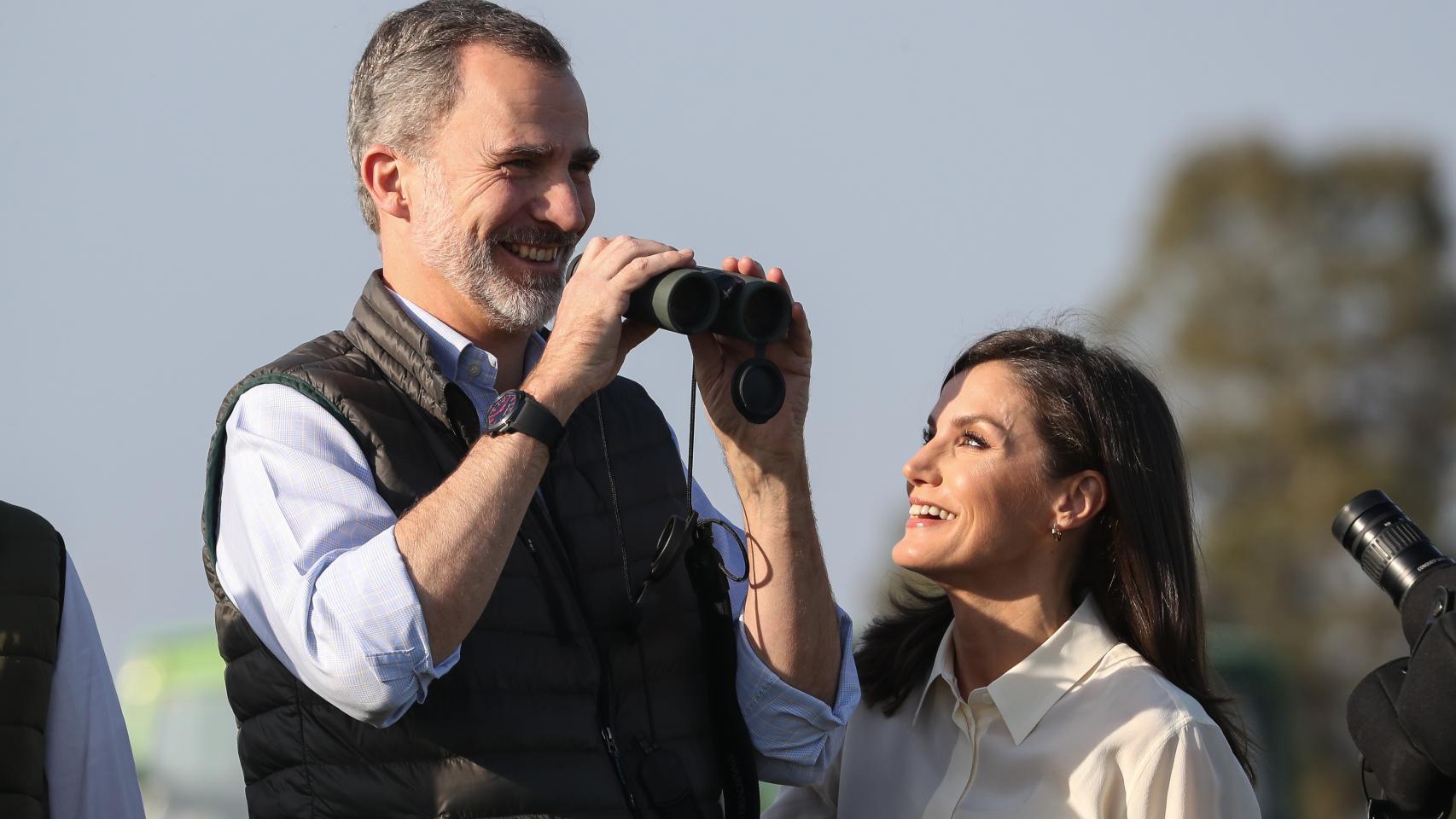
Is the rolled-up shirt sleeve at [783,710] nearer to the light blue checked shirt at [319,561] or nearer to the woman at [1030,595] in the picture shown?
the woman at [1030,595]

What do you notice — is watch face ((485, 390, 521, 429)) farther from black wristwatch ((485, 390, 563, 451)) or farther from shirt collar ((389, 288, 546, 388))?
shirt collar ((389, 288, 546, 388))

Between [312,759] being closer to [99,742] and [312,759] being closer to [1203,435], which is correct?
[99,742]

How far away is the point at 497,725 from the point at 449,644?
23 cm

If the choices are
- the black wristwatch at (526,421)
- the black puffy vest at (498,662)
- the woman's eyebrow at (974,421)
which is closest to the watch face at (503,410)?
the black wristwatch at (526,421)

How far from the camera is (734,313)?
3.10 m

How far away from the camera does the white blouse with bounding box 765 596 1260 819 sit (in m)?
3.53

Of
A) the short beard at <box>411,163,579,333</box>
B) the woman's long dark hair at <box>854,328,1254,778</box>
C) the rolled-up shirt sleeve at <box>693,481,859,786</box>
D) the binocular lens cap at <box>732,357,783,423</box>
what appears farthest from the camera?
the woman's long dark hair at <box>854,328,1254,778</box>

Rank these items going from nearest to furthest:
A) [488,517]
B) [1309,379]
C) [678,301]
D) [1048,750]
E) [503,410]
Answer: [488,517]
[503,410]
[678,301]
[1048,750]
[1309,379]

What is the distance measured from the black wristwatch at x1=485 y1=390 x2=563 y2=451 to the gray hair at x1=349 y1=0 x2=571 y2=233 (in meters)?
0.67

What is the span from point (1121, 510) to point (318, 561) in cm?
184

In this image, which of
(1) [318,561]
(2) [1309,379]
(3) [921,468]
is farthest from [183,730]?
(2) [1309,379]

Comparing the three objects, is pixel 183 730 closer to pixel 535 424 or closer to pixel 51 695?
pixel 51 695

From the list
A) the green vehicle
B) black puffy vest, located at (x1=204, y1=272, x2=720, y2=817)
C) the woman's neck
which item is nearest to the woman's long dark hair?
the woman's neck

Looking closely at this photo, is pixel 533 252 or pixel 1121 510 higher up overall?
pixel 533 252
